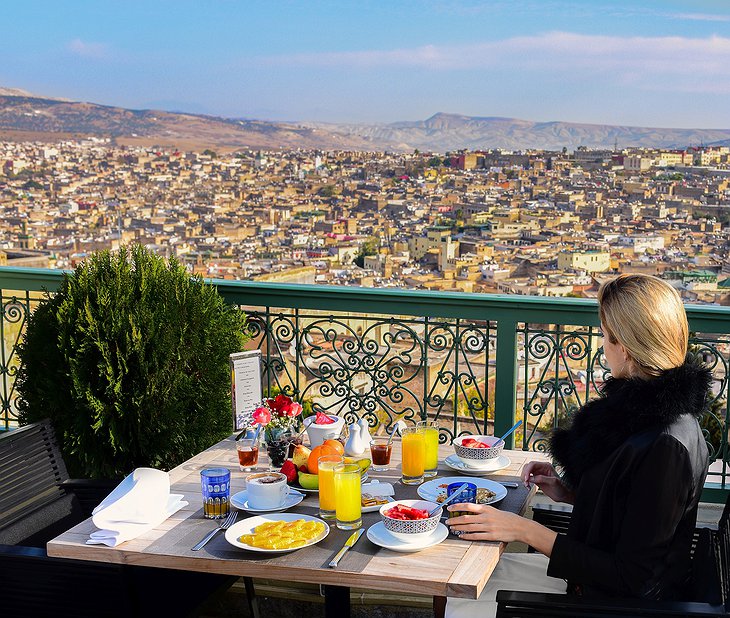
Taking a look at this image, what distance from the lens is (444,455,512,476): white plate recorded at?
228 cm

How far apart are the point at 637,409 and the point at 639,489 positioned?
19cm

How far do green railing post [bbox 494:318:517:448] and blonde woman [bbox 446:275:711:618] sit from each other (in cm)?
139

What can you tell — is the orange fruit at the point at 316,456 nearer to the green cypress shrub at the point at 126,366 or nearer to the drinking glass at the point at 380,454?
the drinking glass at the point at 380,454

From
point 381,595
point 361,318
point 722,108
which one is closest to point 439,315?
point 361,318

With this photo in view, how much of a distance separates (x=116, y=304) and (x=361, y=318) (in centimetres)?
100

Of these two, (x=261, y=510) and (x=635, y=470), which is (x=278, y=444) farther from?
(x=635, y=470)

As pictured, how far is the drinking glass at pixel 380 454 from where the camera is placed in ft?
7.51

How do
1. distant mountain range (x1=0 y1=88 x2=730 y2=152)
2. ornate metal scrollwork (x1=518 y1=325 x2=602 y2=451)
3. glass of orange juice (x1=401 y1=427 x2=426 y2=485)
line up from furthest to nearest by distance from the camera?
1. distant mountain range (x1=0 y1=88 x2=730 y2=152)
2. ornate metal scrollwork (x1=518 y1=325 x2=602 y2=451)
3. glass of orange juice (x1=401 y1=427 x2=426 y2=485)

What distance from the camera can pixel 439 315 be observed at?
134 inches

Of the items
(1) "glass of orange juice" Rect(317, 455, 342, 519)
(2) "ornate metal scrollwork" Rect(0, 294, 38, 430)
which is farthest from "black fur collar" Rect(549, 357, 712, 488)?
(2) "ornate metal scrollwork" Rect(0, 294, 38, 430)

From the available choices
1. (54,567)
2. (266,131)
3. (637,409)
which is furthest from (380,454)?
(266,131)

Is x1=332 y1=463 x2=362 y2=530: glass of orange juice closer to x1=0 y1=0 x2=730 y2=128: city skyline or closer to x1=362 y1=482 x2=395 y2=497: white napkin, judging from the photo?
x1=362 y1=482 x2=395 y2=497: white napkin

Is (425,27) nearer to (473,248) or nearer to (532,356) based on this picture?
(473,248)

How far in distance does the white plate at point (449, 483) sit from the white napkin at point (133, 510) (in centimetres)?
61
